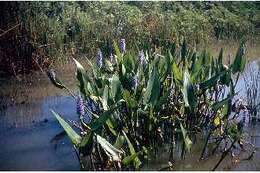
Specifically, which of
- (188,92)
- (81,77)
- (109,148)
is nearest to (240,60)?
(188,92)

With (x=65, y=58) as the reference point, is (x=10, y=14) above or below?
above

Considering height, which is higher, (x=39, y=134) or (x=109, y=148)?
(x=109, y=148)

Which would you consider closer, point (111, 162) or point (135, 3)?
point (111, 162)

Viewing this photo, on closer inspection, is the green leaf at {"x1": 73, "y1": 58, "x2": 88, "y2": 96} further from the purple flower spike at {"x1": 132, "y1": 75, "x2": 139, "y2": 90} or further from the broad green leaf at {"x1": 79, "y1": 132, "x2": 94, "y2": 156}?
the broad green leaf at {"x1": 79, "y1": 132, "x2": 94, "y2": 156}

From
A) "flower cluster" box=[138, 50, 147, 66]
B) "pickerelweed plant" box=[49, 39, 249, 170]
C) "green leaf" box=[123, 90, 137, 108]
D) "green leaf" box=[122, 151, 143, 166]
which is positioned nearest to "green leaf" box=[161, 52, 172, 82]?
"pickerelweed plant" box=[49, 39, 249, 170]

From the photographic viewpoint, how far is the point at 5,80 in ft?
12.8

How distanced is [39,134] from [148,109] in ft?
2.94

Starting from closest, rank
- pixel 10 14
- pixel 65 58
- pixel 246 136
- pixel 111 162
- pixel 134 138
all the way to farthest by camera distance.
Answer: pixel 111 162, pixel 134 138, pixel 246 136, pixel 10 14, pixel 65 58

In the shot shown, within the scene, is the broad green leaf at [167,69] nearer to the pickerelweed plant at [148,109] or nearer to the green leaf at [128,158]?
the pickerelweed plant at [148,109]

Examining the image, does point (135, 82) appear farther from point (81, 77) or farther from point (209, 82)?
point (209, 82)

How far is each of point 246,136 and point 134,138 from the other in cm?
75

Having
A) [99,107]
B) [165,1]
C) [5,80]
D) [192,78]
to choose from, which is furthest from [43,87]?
[165,1]

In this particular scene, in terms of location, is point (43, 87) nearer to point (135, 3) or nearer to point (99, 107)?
point (99, 107)

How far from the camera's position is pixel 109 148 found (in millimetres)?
1906
